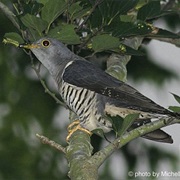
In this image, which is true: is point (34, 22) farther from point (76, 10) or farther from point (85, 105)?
point (85, 105)

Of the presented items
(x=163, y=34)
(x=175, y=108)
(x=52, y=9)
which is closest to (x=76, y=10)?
(x=52, y=9)

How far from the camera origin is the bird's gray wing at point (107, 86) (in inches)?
195

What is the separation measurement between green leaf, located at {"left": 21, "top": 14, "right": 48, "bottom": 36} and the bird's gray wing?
0.66 m

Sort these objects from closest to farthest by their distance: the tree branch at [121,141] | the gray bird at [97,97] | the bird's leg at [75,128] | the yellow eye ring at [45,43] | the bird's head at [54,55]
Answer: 1. the tree branch at [121,141]
2. the bird's leg at [75,128]
3. the gray bird at [97,97]
4. the yellow eye ring at [45,43]
5. the bird's head at [54,55]

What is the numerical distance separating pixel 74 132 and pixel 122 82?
0.52 meters

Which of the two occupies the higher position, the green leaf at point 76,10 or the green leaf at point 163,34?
the green leaf at point 76,10

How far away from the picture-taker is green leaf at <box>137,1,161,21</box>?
4.92 metres

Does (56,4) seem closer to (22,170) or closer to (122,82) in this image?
(122,82)

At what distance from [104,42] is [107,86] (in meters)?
0.51

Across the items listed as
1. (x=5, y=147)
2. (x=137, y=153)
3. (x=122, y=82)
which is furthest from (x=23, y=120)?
(x=122, y=82)

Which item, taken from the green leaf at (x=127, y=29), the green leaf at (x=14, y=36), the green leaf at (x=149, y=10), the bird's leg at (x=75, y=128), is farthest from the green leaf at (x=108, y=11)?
the bird's leg at (x=75, y=128)

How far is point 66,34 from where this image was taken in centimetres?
465

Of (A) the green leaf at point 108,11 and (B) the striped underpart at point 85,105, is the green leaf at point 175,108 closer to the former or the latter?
(A) the green leaf at point 108,11

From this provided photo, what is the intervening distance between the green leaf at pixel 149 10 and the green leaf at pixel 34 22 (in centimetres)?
71
